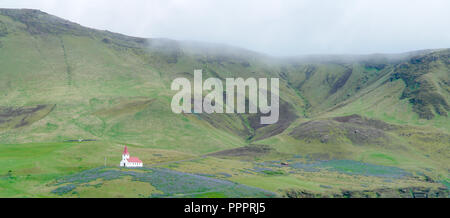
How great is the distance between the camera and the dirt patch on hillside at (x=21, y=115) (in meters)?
180

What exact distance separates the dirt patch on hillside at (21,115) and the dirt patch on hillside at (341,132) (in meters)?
124

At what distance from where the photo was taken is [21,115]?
18838 cm

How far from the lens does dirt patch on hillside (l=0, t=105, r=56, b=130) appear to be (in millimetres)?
179750

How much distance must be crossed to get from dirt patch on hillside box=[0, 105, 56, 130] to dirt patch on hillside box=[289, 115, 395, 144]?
4875 inches

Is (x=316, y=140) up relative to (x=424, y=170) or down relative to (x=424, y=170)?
up

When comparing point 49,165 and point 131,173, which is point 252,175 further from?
point 49,165

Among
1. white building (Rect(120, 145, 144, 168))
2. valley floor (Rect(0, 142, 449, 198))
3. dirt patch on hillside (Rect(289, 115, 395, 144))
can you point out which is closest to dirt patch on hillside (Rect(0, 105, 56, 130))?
valley floor (Rect(0, 142, 449, 198))

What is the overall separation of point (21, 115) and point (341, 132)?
155238 millimetres

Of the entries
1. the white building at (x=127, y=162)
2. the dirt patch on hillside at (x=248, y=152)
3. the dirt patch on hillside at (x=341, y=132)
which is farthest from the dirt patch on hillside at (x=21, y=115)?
the dirt patch on hillside at (x=341, y=132)
